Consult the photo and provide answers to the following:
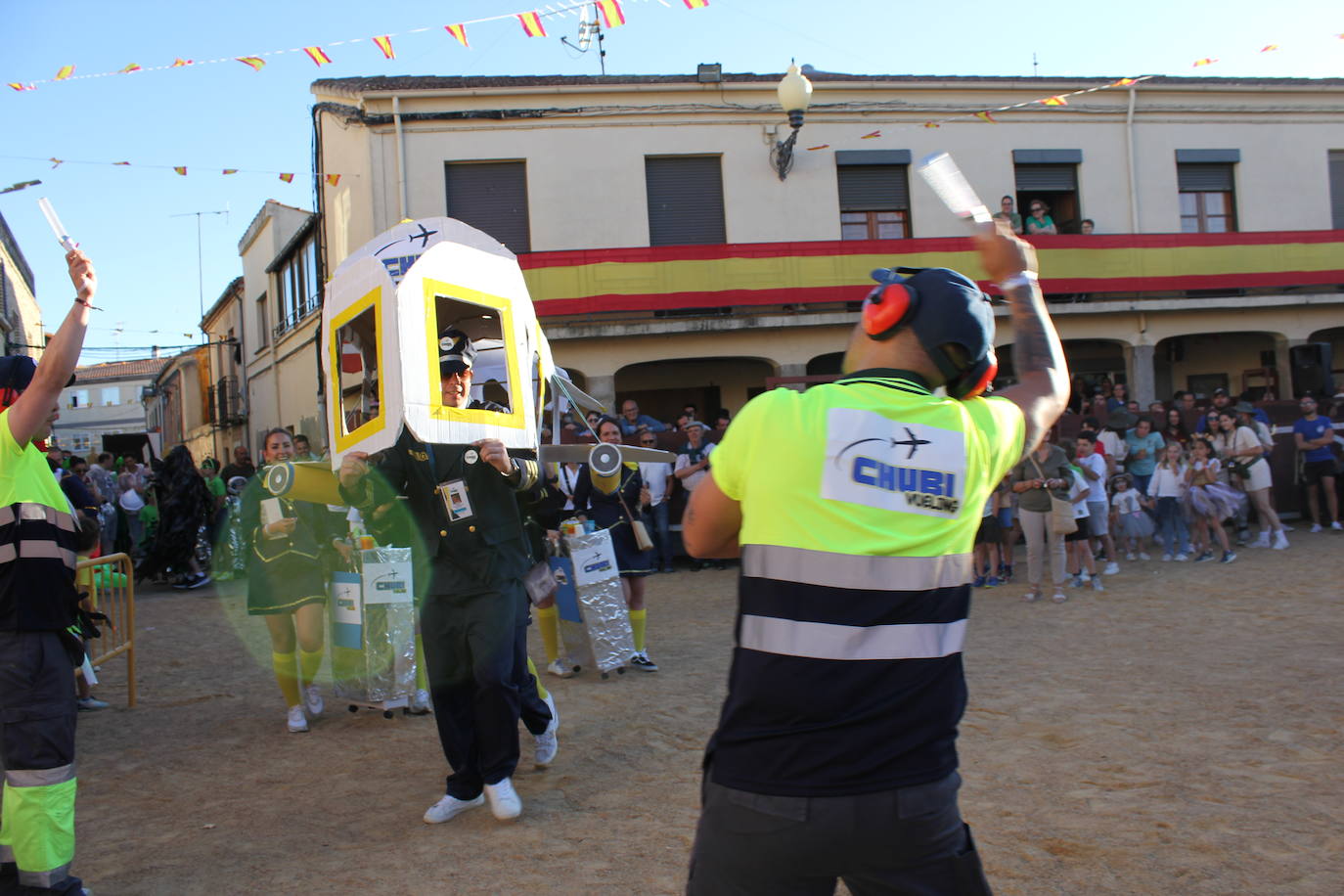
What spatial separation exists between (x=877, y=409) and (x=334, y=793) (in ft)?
13.7

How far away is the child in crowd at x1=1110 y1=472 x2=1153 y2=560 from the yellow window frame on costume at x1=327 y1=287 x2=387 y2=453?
→ 10.4m

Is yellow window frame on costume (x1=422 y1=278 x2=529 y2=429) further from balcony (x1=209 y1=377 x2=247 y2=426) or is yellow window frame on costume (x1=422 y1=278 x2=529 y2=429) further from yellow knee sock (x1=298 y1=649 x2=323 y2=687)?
balcony (x1=209 y1=377 x2=247 y2=426)

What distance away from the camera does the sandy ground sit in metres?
4.02

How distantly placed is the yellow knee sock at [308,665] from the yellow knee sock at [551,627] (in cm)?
161

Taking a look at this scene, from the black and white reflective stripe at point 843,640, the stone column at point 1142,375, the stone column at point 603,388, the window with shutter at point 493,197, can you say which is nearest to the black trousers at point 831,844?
the black and white reflective stripe at point 843,640

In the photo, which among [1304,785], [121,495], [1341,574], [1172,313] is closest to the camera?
[1304,785]

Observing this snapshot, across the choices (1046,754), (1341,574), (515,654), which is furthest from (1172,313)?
(515,654)

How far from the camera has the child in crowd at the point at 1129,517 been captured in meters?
12.7

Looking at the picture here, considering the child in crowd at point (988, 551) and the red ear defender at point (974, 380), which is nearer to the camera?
the red ear defender at point (974, 380)

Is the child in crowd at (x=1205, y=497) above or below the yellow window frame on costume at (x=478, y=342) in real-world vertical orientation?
below

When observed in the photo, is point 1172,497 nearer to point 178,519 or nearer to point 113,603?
point 113,603

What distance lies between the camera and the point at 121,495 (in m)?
15.1

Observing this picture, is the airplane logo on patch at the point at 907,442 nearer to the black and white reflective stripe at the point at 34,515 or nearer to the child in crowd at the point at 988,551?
the black and white reflective stripe at the point at 34,515

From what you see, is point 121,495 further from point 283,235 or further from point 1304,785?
point 1304,785
